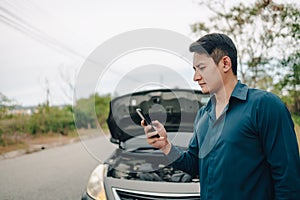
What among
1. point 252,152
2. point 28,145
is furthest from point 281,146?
point 28,145

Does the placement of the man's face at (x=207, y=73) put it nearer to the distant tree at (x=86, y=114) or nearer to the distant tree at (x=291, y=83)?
the distant tree at (x=86, y=114)

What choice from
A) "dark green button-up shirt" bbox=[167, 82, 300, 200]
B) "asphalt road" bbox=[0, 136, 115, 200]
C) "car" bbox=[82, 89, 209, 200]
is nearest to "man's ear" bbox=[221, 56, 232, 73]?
"dark green button-up shirt" bbox=[167, 82, 300, 200]

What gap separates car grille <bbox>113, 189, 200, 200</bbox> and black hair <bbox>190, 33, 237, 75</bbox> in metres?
1.44

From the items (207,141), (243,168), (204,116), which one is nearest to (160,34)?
(204,116)

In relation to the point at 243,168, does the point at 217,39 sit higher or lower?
higher

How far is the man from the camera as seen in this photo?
1.15 metres

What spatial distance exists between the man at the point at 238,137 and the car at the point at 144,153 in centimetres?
113

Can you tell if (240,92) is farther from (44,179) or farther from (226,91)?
(44,179)

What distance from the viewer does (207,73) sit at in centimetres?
135

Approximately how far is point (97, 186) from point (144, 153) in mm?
703

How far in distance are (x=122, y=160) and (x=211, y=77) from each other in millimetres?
2263

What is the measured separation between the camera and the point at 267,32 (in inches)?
299

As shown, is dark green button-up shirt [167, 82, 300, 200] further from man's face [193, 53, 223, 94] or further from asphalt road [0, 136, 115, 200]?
asphalt road [0, 136, 115, 200]

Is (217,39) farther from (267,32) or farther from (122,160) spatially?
(267,32)
